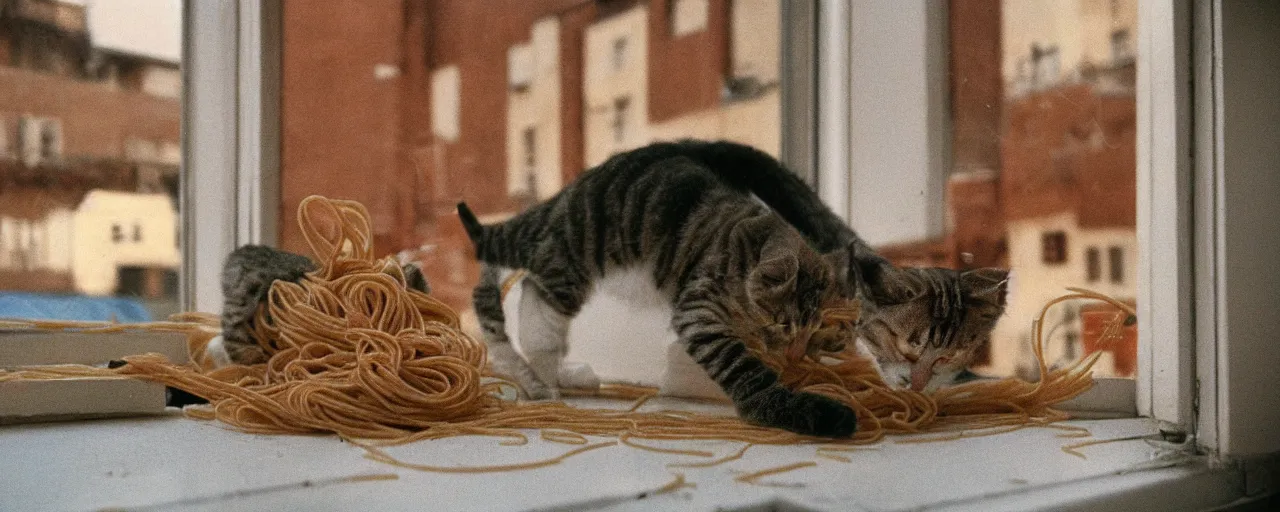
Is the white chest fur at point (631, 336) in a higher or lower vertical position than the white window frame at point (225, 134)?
lower

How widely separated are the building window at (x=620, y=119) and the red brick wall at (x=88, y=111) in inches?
46.5

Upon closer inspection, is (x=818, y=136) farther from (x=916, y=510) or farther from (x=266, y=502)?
(x=266, y=502)

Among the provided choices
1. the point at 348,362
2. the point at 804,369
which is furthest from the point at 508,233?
the point at 804,369

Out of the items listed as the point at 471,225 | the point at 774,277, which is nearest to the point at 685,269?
the point at 774,277

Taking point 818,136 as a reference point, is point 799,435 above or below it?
below

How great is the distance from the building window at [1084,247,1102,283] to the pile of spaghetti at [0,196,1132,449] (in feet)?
0.19

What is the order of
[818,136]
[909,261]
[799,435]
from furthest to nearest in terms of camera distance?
[818,136]
[909,261]
[799,435]

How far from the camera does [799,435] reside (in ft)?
4.71

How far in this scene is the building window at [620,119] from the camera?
8.34 feet

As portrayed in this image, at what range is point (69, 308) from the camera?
2205 millimetres

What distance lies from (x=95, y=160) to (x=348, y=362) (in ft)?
3.49

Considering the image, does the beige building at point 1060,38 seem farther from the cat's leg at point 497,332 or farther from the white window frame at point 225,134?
the white window frame at point 225,134

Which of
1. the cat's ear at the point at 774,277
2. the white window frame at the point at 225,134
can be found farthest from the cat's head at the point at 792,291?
the white window frame at the point at 225,134

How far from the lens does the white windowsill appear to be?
3.33ft
